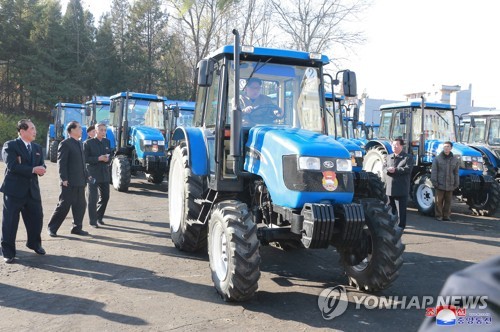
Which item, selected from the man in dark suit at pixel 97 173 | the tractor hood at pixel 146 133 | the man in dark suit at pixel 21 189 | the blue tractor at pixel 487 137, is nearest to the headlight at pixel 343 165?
the man in dark suit at pixel 21 189

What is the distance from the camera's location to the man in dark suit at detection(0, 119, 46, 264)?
5410mm

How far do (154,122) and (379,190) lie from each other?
7802 mm

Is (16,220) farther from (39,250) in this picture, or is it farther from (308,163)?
(308,163)

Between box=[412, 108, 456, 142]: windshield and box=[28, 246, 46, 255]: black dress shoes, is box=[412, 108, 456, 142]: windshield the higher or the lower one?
the higher one

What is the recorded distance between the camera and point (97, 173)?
7574mm

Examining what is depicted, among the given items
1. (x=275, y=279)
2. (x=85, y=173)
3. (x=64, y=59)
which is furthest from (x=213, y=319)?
(x=64, y=59)

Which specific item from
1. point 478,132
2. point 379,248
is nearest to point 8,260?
point 379,248

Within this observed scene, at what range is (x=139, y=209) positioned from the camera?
9.39 meters

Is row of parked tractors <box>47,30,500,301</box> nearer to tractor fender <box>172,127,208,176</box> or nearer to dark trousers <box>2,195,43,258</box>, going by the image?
tractor fender <box>172,127,208,176</box>

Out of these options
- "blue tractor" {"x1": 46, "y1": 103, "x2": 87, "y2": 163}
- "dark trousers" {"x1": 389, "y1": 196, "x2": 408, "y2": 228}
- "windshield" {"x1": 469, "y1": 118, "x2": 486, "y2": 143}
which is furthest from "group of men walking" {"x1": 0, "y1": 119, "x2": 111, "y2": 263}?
"blue tractor" {"x1": 46, "y1": 103, "x2": 87, "y2": 163}

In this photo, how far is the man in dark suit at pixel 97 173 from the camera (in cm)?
750

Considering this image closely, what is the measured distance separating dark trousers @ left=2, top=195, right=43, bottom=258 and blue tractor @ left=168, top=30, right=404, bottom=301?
188 cm

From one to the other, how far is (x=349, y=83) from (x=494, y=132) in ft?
26.3

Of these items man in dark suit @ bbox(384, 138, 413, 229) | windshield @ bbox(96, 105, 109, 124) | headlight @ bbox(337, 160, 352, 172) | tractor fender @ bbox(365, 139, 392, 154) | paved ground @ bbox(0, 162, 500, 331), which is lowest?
paved ground @ bbox(0, 162, 500, 331)
